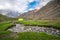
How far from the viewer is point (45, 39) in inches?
1781

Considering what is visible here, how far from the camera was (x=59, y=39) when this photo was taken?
44625 mm

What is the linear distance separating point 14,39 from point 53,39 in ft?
40.4

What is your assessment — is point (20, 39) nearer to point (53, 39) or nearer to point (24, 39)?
point (24, 39)

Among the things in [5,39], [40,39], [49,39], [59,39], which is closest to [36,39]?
[40,39]

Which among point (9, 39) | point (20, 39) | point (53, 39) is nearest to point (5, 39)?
point (9, 39)

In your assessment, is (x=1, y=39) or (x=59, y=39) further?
(x=1, y=39)

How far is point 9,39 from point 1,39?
2.86 m

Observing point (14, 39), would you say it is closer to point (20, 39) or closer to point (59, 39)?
point (20, 39)

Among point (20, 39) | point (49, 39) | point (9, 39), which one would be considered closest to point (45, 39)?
point (49, 39)

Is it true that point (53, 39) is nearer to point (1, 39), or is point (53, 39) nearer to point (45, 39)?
point (45, 39)

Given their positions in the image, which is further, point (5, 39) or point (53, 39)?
point (5, 39)

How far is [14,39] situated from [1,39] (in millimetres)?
4671

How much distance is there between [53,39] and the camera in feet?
145

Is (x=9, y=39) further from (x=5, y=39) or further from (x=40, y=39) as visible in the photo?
(x=40, y=39)
